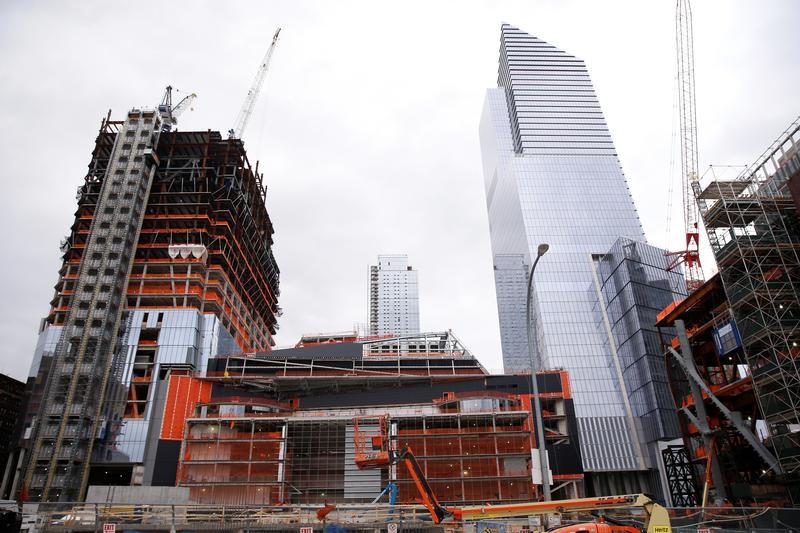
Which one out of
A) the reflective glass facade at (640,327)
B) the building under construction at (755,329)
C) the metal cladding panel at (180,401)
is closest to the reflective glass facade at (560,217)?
the reflective glass facade at (640,327)

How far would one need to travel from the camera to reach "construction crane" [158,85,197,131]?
132962mm

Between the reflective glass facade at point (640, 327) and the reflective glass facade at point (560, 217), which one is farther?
the reflective glass facade at point (560, 217)

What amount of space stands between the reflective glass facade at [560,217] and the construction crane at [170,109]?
8425 centimetres

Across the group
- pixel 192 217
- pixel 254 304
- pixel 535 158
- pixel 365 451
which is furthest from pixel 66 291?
pixel 535 158

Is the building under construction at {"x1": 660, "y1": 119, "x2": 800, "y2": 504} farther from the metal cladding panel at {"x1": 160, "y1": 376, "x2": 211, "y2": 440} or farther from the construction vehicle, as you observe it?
the metal cladding panel at {"x1": 160, "y1": 376, "x2": 211, "y2": 440}

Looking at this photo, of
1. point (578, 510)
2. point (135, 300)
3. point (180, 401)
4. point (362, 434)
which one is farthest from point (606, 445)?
point (135, 300)

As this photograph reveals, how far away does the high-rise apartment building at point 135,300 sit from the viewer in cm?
8088

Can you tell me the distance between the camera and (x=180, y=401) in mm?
75750

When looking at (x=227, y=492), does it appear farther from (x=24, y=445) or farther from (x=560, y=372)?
(x=560, y=372)

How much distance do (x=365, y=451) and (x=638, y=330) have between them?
199 ft

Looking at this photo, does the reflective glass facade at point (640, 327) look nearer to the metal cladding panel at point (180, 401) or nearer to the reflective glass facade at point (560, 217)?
the reflective glass facade at point (560, 217)

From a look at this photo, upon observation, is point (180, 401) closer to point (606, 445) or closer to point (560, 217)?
point (606, 445)

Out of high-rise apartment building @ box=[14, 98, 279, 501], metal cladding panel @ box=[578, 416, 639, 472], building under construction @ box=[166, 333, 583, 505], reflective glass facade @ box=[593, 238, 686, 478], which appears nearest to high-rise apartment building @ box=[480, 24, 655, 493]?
metal cladding panel @ box=[578, 416, 639, 472]

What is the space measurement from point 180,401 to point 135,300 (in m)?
30.0
